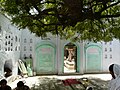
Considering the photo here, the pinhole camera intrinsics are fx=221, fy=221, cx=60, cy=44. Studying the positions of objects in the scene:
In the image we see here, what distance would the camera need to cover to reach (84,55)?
16312mm

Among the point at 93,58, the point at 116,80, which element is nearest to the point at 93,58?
the point at 93,58

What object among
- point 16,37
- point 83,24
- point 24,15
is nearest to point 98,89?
point 83,24

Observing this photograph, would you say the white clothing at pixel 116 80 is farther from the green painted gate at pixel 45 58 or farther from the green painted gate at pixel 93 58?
the green painted gate at pixel 93 58

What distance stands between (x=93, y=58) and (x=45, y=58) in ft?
11.8

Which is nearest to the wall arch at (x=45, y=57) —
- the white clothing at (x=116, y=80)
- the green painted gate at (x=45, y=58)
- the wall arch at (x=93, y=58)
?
the green painted gate at (x=45, y=58)

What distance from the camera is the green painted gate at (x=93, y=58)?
1650 cm

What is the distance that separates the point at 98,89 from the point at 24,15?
5.21 m

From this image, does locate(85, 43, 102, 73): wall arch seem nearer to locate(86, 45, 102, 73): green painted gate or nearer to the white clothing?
locate(86, 45, 102, 73): green painted gate

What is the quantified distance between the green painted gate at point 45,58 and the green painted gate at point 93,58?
2.60 m

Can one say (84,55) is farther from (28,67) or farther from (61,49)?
(28,67)

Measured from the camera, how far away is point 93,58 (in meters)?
16.6

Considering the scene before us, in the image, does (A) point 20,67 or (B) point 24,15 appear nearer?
(B) point 24,15

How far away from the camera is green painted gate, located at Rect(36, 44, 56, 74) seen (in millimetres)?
15914

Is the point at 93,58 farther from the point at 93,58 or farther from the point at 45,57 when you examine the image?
the point at 45,57
